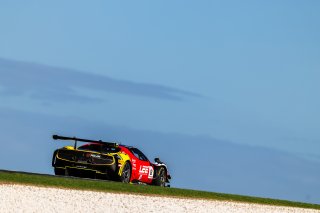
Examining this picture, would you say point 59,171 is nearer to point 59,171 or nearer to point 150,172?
point 59,171

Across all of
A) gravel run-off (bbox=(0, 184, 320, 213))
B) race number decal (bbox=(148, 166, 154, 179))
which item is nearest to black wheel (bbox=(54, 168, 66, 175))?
race number decal (bbox=(148, 166, 154, 179))

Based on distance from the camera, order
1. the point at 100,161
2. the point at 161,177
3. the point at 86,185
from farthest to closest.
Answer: the point at 161,177 < the point at 100,161 < the point at 86,185

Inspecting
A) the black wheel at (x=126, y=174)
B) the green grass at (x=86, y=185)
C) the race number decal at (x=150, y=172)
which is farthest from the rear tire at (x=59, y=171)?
the green grass at (x=86, y=185)

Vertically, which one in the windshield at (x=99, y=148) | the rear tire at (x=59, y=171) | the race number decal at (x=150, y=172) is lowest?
the rear tire at (x=59, y=171)

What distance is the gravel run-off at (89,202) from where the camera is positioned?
1903 centimetres

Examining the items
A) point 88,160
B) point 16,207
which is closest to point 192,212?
point 16,207

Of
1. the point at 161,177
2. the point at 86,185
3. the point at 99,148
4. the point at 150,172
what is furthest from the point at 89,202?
the point at 161,177

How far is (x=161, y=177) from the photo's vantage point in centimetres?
3431

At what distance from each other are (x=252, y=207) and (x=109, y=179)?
6.77m

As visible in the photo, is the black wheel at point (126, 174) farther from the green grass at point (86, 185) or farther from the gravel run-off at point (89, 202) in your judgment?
the gravel run-off at point (89, 202)

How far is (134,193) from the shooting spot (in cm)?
2519

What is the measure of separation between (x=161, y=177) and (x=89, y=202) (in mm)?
13823

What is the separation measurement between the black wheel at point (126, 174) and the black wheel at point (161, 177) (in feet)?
8.10

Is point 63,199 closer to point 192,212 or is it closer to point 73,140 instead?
point 192,212
